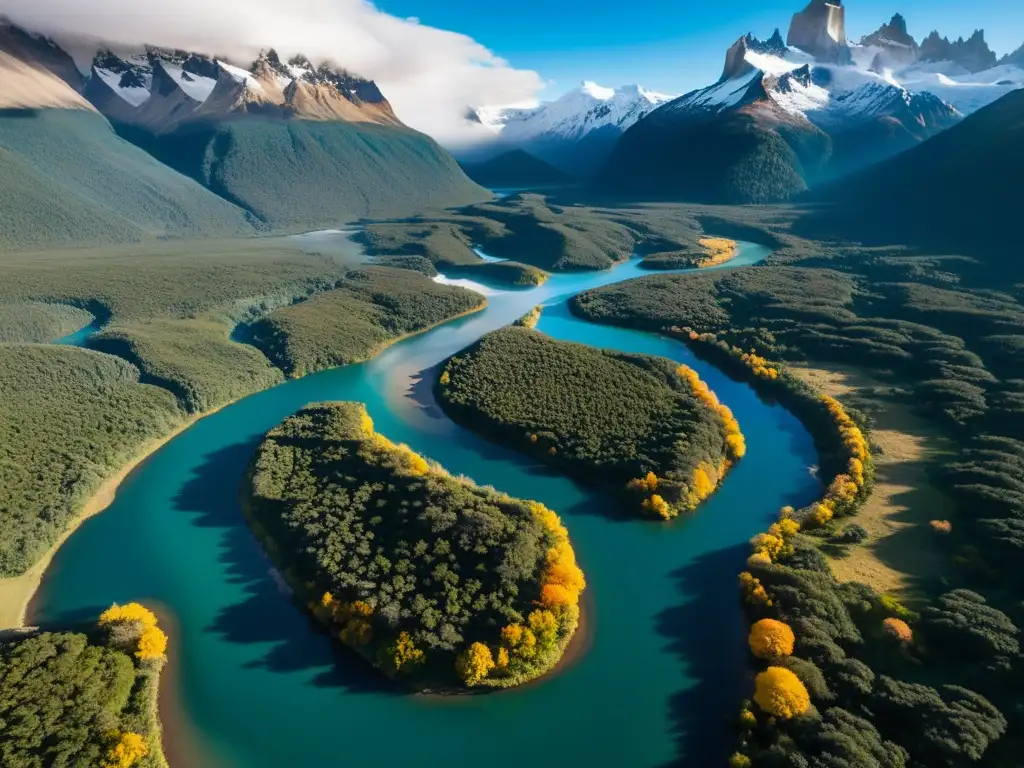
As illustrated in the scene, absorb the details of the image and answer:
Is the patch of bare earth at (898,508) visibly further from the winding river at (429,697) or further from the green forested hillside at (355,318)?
the green forested hillside at (355,318)

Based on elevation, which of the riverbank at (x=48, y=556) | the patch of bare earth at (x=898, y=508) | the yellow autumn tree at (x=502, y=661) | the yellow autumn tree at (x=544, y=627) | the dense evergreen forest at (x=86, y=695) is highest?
the patch of bare earth at (x=898, y=508)

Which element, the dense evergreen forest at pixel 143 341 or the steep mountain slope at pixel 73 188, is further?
the steep mountain slope at pixel 73 188

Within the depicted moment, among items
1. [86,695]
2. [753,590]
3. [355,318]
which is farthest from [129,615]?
[355,318]

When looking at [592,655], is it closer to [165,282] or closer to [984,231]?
[165,282]

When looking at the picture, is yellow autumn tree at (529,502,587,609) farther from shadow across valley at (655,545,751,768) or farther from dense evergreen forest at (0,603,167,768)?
dense evergreen forest at (0,603,167,768)

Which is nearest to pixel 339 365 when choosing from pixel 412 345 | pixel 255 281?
pixel 412 345

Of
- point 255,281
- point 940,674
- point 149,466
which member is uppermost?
point 940,674

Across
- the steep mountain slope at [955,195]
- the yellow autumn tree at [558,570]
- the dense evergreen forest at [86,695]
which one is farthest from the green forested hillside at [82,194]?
the steep mountain slope at [955,195]

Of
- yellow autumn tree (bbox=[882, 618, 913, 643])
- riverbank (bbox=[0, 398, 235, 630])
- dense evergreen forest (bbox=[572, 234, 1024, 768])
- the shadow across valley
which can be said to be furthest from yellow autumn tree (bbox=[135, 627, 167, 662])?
yellow autumn tree (bbox=[882, 618, 913, 643])
